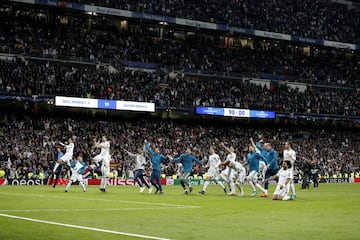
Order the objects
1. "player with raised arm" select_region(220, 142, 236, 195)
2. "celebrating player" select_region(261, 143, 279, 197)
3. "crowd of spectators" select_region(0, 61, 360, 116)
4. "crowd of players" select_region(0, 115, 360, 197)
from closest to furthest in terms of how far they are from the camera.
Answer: "celebrating player" select_region(261, 143, 279, 197) → "player with raised arm" select_region(220, 142, 236, 195) → "crowd of players" select_region(0, 115, 360, 197) → "crowd of spectators" select_region(0, 61, 360, 116)

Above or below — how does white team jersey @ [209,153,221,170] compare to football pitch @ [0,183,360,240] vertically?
above

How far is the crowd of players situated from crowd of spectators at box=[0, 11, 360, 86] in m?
8.35

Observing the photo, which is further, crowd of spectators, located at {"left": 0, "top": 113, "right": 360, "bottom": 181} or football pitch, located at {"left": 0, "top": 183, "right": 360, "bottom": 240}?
crowd of spectators, located at {"left": 0, "top": 113, "right": 360, "bottom": 181}

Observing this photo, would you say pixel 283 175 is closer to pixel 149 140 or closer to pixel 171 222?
pixel 171 222

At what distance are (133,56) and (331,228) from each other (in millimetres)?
58440

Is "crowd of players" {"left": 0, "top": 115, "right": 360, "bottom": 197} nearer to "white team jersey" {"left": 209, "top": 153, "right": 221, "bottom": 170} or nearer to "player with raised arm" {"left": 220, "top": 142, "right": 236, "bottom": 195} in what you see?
"white team jersey" {"left": 209, "top": 153, "right": 221, "bottom": 170}

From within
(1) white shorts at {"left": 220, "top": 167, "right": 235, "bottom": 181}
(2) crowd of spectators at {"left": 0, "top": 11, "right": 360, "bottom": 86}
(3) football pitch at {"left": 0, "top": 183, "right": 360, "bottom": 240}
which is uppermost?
(2) crowd of spectators at {"left": 0, "top": 11, "right": 360, "bottom": 86}

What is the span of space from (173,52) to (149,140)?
57.6 feet

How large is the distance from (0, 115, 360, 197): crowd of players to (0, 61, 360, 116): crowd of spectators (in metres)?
2.99

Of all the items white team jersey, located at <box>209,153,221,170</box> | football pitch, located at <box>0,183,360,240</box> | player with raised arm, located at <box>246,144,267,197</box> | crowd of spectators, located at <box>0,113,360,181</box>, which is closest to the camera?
football pitch, located at <box>0,183,360,240</box>

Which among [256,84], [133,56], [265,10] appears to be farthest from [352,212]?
[265,10]

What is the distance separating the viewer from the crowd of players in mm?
51884

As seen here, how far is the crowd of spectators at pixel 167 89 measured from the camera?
2349 inches

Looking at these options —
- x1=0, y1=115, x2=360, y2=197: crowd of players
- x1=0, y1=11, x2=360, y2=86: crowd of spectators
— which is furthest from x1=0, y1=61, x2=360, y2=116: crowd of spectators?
x1=0, y1=115, x2=360, y2=197: crowd of players
